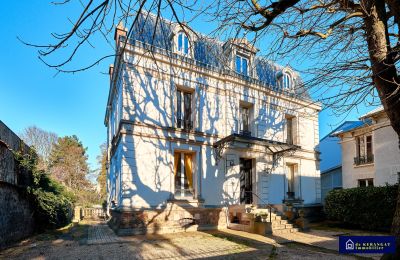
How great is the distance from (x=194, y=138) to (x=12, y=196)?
6941 mm

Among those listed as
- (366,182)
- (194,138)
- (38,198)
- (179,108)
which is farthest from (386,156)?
(38,198)

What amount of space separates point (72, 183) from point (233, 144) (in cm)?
2432

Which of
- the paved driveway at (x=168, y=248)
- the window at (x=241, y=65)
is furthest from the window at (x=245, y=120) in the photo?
the paved driveway at (x=168, y=248)

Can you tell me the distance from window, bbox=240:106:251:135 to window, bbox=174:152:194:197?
3.63 m

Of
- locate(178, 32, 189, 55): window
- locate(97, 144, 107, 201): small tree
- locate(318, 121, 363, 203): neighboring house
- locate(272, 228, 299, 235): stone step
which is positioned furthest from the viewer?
locate(97, 144, 107, 201): small tree

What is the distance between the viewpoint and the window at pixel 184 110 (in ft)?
41.7

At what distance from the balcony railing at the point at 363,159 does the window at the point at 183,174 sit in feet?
37.8

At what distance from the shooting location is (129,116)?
11141mm

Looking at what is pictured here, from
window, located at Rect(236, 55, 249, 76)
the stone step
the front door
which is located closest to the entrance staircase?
the stone step

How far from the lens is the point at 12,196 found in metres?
8.89

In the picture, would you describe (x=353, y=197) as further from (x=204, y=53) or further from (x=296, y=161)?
(x=204, y=53)

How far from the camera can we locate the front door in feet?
46.0

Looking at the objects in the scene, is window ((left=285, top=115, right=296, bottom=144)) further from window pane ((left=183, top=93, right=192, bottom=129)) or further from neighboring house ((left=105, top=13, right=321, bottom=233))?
window pane ((left=183, top=93, right=192, bottom=129))

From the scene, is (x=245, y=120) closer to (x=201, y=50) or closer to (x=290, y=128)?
(x=290, y=128)
